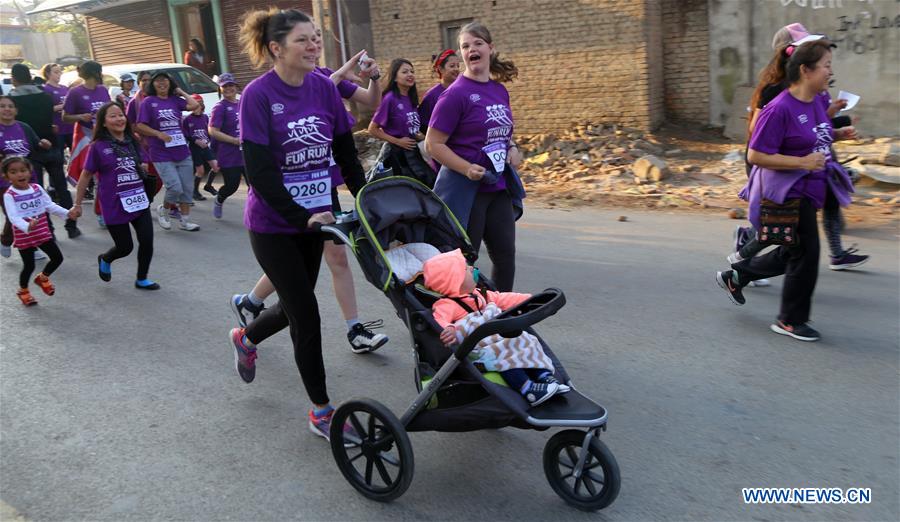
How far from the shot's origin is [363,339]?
4.89m

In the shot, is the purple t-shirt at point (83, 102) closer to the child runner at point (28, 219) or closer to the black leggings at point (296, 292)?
the child runner at point (28, 219)

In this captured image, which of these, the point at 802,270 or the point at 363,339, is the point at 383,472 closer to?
the point at 363,339

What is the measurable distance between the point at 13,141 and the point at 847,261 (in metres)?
7.77

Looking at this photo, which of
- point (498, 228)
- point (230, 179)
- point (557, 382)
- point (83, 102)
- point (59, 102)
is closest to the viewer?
point (557, 382)

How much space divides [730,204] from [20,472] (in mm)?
7613

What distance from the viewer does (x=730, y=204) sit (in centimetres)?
885

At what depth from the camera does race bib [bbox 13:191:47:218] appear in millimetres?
6418

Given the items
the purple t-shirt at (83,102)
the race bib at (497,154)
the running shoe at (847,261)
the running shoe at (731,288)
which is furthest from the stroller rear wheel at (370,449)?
the purple t-shirt at (83,102)

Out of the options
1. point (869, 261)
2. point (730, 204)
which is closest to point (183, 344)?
point (869, 261)

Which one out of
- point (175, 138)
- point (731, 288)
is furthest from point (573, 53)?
point (731, 288)

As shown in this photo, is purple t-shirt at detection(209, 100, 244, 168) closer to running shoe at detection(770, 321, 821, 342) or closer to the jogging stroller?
the jogging stroller

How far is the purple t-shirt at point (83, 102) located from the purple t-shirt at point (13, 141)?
5.91 ft

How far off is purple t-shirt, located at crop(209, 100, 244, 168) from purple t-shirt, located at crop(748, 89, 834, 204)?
605 cm

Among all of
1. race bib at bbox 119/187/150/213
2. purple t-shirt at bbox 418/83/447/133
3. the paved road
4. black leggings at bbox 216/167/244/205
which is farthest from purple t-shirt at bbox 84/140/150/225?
purple t-shirt at bbox 418/83/447/133
